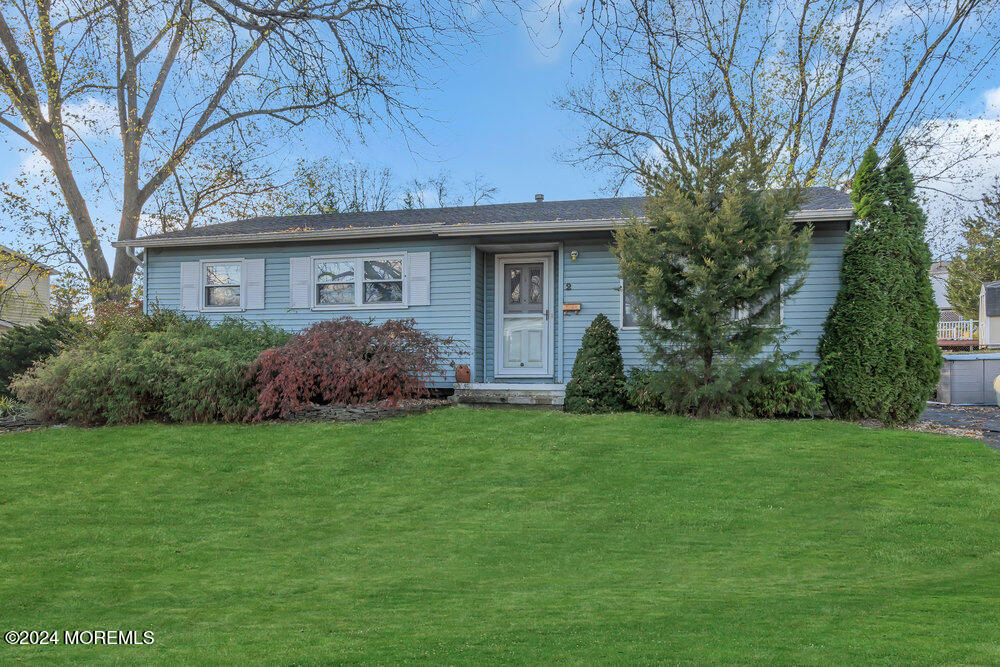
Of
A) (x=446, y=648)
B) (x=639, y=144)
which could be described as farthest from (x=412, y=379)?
(x=639, y=144)

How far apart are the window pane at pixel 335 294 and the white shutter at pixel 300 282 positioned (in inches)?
7.9

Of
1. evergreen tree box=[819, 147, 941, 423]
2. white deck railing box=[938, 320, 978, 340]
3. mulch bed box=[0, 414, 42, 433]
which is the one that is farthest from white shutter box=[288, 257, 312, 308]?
white deck railing box=[938, 320, 978, 340]

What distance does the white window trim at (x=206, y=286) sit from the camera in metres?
14.4

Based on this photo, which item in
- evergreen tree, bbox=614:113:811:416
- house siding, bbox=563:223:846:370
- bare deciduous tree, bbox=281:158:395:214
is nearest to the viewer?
evergreen tree, bbox=614:113:811:416

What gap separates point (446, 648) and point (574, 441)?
18.0 ft

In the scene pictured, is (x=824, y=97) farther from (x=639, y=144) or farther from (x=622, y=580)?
(x=622, y=580)

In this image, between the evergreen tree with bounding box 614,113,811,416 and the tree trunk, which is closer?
the evergreen tree with bounding box 614,113,811,416

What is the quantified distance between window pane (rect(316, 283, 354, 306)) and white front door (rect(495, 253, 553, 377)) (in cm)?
278

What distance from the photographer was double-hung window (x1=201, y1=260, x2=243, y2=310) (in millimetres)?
14547

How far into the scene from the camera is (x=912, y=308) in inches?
429

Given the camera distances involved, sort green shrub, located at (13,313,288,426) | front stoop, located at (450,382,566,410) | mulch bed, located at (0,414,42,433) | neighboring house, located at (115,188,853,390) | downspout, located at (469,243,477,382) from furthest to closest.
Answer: downspout, located at (469,243,477,382) → neighboring house, located at (115,188,853,390) → front stoop, located at (450,382,566,410) → mulch bed, located at (0,414,42,433) → green shrub, located at (13,313,288,426)

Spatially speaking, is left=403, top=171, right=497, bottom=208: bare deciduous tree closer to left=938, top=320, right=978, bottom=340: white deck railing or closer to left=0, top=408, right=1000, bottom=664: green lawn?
left=0, top=408, right=1000, bottom=664: green lawn

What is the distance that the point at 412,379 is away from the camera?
452 inches

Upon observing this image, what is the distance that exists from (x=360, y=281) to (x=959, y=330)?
→ 94.8 feet
